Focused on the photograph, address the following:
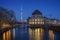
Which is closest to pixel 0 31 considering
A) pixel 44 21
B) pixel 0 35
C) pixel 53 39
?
pixel 0 35

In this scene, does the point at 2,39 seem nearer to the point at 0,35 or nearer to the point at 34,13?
the point at 0,35

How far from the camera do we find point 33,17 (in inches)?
704

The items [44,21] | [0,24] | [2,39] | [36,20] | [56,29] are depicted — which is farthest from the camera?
[36,20]

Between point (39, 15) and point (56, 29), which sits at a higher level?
point (39, 15)

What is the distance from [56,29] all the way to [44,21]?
5150 millimetres

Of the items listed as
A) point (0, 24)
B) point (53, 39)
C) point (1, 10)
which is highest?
point (1, 10)

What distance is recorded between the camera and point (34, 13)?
732 inches

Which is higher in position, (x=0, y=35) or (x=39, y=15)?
(x=39, y=15)

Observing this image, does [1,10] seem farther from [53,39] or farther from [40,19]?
[40,19]

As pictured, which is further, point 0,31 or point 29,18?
point 29,18

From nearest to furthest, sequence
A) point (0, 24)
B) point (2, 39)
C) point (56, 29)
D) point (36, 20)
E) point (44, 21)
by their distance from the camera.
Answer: point (2, 39) < point (0, 24) < point (56, 29) < point (44, 21) < point (36, 20)

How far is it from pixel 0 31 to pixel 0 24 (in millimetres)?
1714

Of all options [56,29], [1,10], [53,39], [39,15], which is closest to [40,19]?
[39,15]

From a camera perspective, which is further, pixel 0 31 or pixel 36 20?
pixel 36 20
